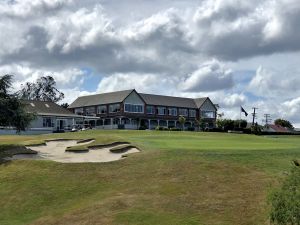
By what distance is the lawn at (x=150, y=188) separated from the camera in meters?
23.9

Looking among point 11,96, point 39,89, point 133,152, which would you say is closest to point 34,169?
point 133,152

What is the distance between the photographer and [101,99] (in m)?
120

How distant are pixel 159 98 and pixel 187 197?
10200cm

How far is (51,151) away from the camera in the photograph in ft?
135

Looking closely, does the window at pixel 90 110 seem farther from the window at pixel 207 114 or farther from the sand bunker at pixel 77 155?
the sand bunker at pixel 77 155

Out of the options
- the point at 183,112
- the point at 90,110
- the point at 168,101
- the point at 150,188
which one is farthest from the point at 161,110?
the point at 150,188

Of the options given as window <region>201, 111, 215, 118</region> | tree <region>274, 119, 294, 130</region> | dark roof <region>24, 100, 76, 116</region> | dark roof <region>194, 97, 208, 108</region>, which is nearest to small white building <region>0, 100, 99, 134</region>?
dark roof <region>24, 100, 76, 116</region>

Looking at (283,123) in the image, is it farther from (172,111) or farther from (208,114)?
(172,111)

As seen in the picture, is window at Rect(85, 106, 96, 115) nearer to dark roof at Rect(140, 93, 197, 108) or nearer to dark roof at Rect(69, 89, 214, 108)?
dark roof at Rect(69, 89, 214, 108)

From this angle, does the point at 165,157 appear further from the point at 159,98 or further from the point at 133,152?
the point at 159,98

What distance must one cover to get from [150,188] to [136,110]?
90738 millimetres

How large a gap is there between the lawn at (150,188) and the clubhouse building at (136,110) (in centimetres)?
7196

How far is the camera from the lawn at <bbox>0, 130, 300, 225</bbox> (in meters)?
23.9

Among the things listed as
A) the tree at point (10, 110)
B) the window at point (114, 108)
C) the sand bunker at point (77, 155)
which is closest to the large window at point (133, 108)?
the window at point (114, 108)
